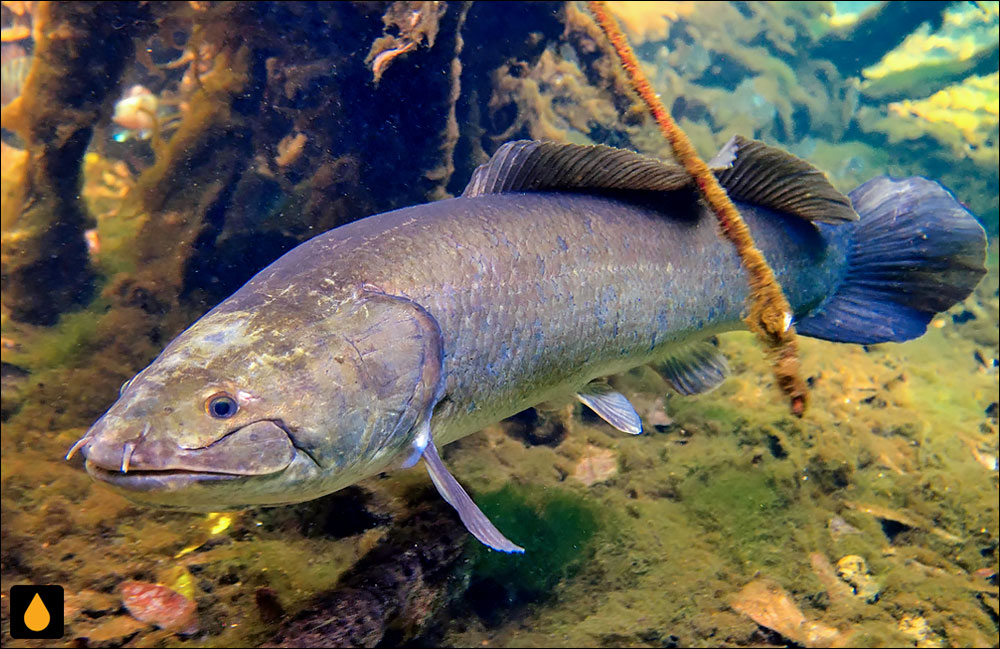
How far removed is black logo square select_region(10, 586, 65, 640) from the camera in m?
2.42

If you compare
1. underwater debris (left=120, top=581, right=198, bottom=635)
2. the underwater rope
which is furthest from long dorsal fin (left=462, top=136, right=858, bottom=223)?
underwater debris (left=120, top=581, right=198, bottom=635)

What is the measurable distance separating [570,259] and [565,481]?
2054 millimetres

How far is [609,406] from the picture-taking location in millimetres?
3355

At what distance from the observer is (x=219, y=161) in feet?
17.1

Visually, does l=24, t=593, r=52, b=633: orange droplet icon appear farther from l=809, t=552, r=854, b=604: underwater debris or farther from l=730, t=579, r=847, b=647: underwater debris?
l=809, t=552, r=854, b=604: underwater debris

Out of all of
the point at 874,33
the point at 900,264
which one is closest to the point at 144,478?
the point at 900,264

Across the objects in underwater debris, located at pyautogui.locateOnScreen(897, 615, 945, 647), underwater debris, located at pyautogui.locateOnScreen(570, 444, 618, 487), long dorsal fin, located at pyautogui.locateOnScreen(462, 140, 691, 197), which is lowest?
underwater debris, located at pyautogui.locateOnScreen(897, 615, 945, 647)

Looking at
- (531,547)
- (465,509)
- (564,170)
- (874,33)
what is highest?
(564,170)

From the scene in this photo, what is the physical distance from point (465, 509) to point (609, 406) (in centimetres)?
138

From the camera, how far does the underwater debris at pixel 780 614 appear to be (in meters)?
3.42

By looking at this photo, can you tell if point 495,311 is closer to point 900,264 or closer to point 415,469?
point 415,469

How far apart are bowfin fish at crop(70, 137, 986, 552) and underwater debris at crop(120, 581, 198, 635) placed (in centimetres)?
102

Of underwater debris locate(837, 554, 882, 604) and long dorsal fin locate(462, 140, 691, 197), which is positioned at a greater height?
long dorsal fin locate(462, 140, 691, 197)

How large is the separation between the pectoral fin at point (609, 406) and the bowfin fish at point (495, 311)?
14 mm
